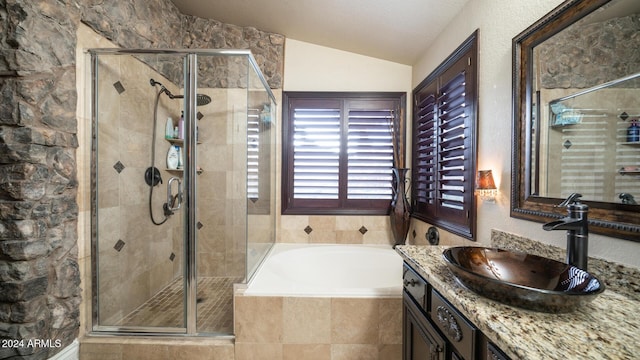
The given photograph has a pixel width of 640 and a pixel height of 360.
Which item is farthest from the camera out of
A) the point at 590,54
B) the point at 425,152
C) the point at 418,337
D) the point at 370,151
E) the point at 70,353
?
the point at 370,151

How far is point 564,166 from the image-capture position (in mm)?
1007

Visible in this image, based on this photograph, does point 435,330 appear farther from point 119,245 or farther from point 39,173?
point 119,245

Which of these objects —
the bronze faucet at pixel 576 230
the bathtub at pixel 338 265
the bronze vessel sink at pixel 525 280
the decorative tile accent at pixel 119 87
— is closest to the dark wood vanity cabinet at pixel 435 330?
the bronze vessel sink at pixel 525 280

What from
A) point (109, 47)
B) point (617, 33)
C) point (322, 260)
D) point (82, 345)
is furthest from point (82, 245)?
point (617, 33)

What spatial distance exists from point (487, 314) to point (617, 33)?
1.05m

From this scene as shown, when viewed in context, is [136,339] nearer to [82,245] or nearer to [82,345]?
[82,345]

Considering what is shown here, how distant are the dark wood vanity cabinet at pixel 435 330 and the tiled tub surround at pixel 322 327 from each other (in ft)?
0.91

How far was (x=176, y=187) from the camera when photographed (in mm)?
2115

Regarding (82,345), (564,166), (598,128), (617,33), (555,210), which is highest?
(617,33)

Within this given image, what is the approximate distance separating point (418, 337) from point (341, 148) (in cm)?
193

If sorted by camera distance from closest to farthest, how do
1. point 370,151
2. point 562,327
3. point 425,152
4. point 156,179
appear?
point 562,327, point 156,179, point 425,152, point 370,151

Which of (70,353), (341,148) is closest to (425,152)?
(341,148)

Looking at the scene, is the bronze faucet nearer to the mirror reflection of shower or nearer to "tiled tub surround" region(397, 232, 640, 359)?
"tiled tub surround" region(397, 232, 640, 359)

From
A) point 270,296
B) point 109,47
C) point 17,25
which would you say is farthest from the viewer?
point 109,47
